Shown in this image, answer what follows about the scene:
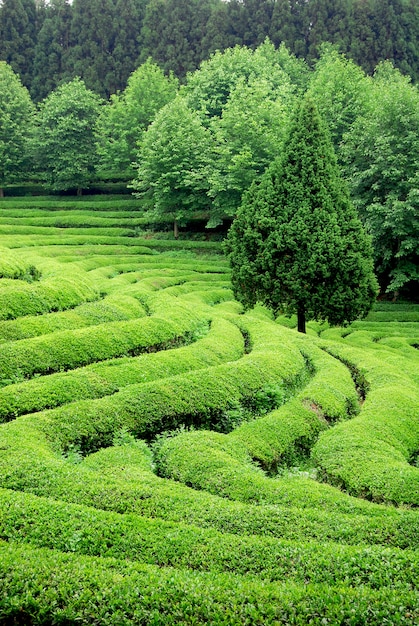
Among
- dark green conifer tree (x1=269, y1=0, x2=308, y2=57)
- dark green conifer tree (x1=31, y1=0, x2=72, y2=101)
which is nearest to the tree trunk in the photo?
dark green conifer tree (x1=269, y1=0, x2=308, y2=57)

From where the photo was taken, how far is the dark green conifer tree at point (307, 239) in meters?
21.9

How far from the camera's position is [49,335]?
1488 cm

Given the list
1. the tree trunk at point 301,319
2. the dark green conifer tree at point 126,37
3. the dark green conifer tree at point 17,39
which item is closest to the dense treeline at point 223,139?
the tree trunk at point 301,319

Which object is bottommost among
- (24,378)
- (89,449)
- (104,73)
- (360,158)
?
(89,449)

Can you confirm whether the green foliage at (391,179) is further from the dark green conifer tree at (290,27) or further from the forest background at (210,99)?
the dark green conifer tree at (290,27)

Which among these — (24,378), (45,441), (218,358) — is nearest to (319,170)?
(218,358)

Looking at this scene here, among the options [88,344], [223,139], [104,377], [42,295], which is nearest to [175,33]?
[223,139]

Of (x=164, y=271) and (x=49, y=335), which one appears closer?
(x=49, y=335)

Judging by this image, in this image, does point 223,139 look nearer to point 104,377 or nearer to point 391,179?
point 391,179

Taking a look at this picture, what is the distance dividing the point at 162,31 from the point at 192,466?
Result: 3677 inches

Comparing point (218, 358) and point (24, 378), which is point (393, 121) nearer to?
point (218, 358)

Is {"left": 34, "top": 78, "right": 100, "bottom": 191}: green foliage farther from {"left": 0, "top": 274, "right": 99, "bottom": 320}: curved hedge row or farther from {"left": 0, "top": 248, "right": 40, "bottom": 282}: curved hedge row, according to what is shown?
{"left": 0, "top": 274, "right": 99, "bottom": 320}: curved hedge row

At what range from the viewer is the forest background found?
1394 inches

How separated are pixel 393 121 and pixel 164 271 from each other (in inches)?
660
